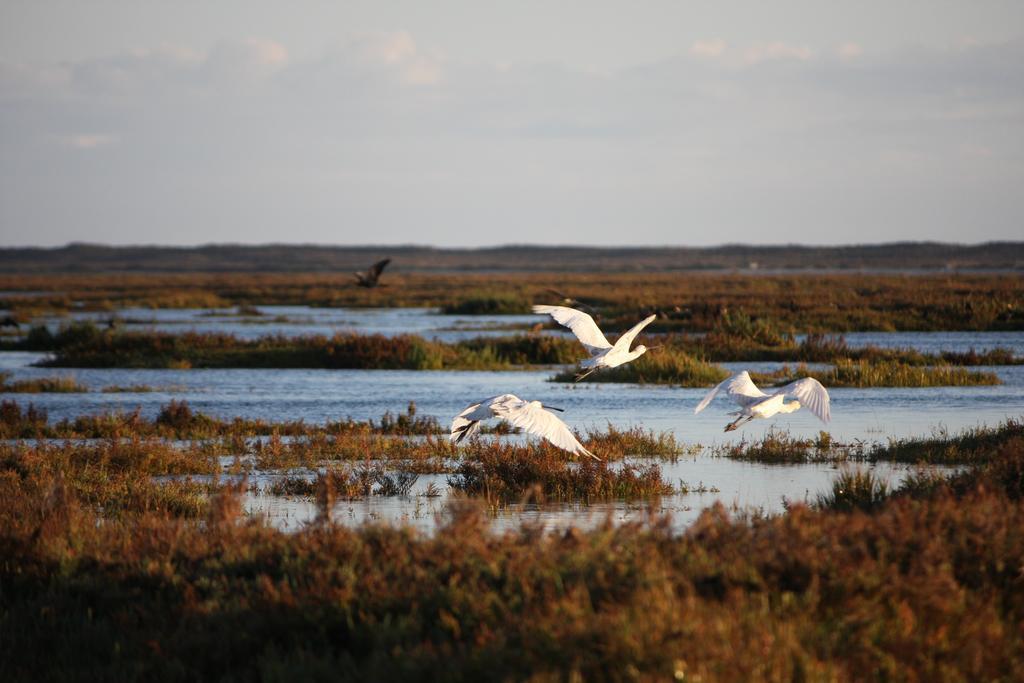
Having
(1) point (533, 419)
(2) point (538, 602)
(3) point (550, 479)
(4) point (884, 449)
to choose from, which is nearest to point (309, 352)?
(4) point (884, 449)

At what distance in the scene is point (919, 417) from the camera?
1852 centimetres

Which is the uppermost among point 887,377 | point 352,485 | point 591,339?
point 591,339

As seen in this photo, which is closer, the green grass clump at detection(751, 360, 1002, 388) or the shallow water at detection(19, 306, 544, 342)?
the green grass clump at detection(751, 360, 1002, 388)

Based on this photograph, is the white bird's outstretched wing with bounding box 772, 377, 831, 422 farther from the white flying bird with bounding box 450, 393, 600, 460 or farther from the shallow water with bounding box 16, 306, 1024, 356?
the shallow water with bounding box 16, 306, 1024, 356

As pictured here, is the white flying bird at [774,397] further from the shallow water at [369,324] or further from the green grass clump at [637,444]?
the shallow water at [369,324]

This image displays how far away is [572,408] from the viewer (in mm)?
20438

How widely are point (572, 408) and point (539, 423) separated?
931 centimetres

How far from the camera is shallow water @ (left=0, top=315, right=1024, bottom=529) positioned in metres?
11.5

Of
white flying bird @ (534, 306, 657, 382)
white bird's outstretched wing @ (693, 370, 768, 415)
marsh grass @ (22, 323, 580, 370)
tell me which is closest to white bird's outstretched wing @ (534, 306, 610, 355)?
white flying bird @ (534, 306, 657, 382)

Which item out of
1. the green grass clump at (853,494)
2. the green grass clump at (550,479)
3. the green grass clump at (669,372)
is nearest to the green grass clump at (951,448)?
the green grass clump at (853,494)

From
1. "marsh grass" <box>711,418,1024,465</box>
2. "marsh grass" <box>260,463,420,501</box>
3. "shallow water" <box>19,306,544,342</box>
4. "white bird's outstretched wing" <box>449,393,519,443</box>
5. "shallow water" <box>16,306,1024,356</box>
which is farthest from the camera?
"shallow water" <box>19,306,544,342</box>

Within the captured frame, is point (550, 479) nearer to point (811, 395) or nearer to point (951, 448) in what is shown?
point (811, 395)

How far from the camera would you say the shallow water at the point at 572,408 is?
37.6 ft

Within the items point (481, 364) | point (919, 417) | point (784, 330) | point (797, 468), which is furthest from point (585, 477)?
point (784, 330)
